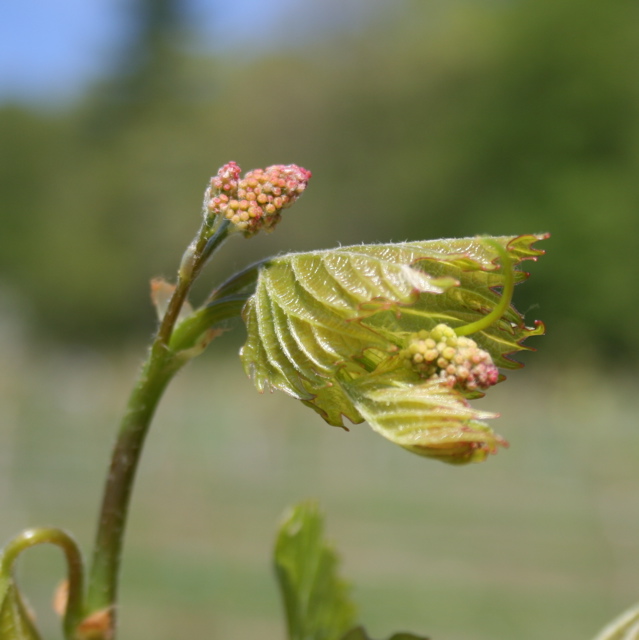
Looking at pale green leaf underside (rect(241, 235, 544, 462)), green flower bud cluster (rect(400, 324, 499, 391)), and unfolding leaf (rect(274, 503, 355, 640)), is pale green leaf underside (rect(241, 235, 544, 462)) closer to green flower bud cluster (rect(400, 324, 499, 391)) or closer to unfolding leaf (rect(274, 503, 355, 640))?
green flower bud cluster (rect(400, 324, 499, 391))

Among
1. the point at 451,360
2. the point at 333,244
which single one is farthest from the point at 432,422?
the point at 333,244

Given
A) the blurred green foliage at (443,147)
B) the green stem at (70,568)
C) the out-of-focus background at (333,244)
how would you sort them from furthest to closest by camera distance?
the blurred green foliage at (443,147) < the out-of-focus background at (333,244) < the green stem at (70,568)

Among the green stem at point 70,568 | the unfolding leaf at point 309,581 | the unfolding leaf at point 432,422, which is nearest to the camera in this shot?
the unfolding leaf at point 432,422

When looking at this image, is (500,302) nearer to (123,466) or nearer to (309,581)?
(123,466)

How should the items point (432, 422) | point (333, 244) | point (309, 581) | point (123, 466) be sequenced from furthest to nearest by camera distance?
point (333, 244) → point (309, 581) → point (123, 466) → point (432, 422)

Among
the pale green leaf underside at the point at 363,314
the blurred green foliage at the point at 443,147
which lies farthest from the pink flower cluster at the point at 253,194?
the blurred green foliage at the point at 443,147

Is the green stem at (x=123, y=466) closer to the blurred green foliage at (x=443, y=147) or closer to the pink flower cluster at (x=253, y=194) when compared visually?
the pink flower cluster at (x=253, y=194)

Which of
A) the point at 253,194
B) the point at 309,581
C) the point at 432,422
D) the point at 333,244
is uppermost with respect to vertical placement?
the point at 253,194
